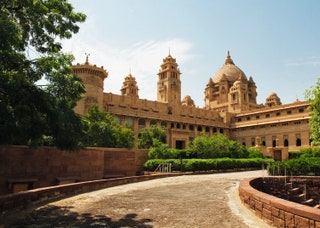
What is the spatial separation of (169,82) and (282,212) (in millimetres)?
65576

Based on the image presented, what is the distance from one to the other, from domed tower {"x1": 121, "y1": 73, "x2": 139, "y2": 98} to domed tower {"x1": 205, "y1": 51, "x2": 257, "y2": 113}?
21.0m

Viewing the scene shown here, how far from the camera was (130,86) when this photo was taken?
73.4 m

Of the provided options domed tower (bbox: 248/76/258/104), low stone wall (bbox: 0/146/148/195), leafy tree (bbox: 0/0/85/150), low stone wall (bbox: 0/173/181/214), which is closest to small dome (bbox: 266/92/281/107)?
domed tower (bbox: 248/76/258/104)

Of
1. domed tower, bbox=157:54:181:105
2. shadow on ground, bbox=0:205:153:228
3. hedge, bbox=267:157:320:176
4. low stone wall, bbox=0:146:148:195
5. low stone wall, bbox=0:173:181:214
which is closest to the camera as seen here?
shadow on ground, bbox=0:205:153:228

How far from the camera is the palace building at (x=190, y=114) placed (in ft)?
140

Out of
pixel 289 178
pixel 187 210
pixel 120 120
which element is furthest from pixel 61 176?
pixel 120 120

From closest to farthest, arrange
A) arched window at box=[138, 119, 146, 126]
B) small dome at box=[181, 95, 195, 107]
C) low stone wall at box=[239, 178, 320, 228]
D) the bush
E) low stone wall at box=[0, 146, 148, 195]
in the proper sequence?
low stone wall at box=[239, 178, 320, 228] < low stone wall at box=[0, 146, 148, 195] < the bush < arched window at box=[138, 119, 146, 126] < small dome at box=[181, 95, 195, 107]

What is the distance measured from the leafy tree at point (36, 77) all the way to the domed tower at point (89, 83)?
31417 mm

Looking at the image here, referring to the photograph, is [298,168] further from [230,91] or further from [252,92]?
[252,92]

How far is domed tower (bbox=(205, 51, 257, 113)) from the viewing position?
7106 centimetres

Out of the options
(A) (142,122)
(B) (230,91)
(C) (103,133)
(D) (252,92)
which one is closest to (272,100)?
(D) (252,92)

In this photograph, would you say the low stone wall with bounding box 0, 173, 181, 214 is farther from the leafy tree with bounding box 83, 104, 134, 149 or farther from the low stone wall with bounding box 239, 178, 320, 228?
the leafy tree with bounding box 83, 104, 134, 149

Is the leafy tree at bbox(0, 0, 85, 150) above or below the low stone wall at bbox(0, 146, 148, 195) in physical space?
above

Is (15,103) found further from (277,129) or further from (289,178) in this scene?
(277,129)
